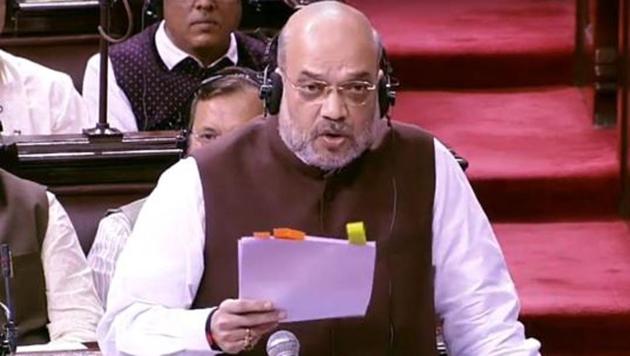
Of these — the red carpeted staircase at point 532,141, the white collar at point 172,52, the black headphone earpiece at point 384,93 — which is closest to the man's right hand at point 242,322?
the black headphone earpiece at point 384,93

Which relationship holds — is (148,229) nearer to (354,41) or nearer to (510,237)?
(354,41)

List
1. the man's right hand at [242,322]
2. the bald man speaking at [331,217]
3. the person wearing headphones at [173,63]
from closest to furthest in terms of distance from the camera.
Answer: the man's right hand at [242,322] → the bald man speaking at [331,217] → the person wearing headphones at [173,63]

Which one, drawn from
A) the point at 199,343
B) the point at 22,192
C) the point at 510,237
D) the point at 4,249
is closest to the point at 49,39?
the point at 510,237

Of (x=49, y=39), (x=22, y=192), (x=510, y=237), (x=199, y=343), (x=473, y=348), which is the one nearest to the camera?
(x=199, y=343)

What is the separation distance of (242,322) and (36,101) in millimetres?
2430

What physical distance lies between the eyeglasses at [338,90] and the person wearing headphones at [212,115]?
0.81 meters

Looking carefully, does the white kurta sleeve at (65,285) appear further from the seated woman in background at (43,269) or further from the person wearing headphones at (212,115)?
the person wearing headphones at (212,115)

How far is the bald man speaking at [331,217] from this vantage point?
3.19 m

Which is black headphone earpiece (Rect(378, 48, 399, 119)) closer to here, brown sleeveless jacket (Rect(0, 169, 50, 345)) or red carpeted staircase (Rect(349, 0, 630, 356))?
brown sleeveless jacket (Rect(0, 169, 50, 345))

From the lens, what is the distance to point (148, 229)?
3.23 meters

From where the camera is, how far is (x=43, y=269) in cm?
404

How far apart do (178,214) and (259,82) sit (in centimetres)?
89

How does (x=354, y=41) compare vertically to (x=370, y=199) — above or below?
above

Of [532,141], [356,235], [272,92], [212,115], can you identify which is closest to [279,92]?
[272,92]
